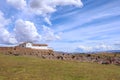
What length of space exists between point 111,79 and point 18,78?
14.9 metres

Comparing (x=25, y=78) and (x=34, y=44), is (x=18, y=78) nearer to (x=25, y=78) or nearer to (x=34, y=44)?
(x=25, y=78)

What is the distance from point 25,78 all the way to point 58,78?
17.1 feet

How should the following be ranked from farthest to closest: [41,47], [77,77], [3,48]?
[41,47] → [3,48] → [77,77]

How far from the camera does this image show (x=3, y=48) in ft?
331

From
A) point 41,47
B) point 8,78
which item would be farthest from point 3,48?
point 8,78

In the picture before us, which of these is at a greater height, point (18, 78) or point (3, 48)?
point (3, 48)

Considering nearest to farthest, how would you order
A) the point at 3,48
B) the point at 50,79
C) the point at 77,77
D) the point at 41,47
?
the point at 50,79 < the point at 77,77 < the point at 3,48 < the point at 41,47

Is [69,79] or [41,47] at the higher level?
[41,47]

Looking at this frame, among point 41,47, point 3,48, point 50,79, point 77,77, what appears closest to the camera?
point 50,79

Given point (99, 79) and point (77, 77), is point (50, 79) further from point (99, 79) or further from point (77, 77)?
point (99, 79)

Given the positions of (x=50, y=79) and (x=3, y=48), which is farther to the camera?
(x=3, y=48)

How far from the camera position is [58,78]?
36.2 m

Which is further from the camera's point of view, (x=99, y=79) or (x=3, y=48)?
(x=3, y=48)

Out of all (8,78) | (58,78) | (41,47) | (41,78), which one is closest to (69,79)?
(58,78)
